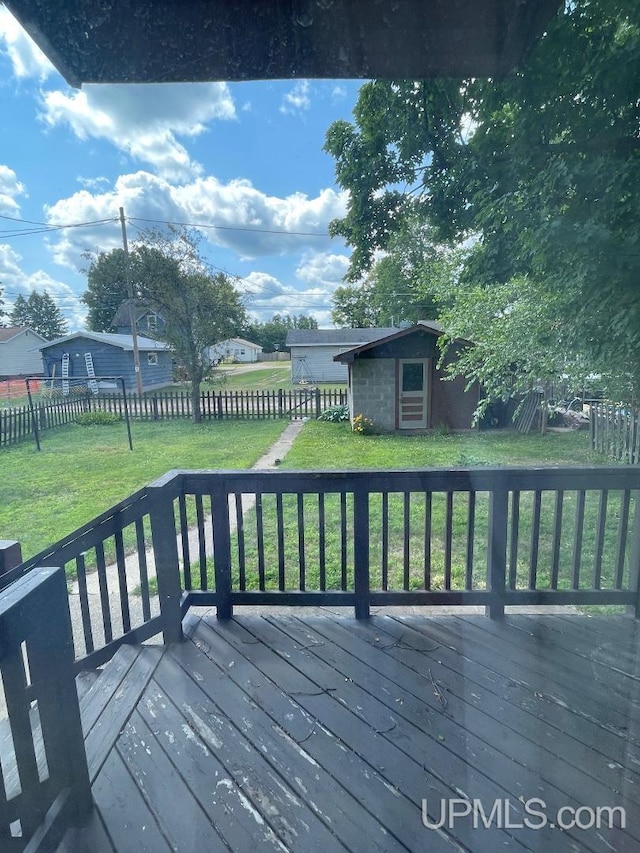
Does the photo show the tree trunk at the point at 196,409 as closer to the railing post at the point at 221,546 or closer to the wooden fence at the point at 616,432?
the railing post at the point at 221,546

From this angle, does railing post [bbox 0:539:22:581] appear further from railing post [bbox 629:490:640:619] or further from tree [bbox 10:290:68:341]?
railing post [bbox 629:490:640:619]

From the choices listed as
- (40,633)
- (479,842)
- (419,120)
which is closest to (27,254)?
(40,633)

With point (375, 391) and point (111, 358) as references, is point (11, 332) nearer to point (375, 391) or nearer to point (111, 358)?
point (111, 358)

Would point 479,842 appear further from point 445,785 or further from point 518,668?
point 518,668

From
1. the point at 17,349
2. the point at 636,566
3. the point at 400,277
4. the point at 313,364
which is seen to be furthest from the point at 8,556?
the point at 400,277

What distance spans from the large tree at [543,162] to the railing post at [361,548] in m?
1.04

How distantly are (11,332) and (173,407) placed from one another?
3050 millimetres

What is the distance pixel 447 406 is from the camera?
25.1 ft

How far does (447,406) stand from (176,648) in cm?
670

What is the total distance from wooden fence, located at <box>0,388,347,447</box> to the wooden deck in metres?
2.74

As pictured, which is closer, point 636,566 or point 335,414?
point 636,566

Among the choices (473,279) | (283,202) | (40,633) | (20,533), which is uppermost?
(283,202)

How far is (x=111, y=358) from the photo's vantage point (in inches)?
145

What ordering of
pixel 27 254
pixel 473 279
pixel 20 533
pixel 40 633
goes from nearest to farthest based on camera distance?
pixel 40 633 < pixel 27 254 < pixel 473 279 < pixel 20 533
